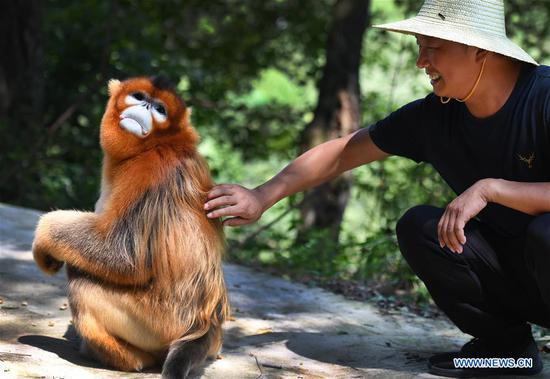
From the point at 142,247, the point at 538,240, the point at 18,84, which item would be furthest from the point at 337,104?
the point at 538,240

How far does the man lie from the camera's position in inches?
137

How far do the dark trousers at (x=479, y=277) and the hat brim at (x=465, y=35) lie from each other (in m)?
0.82

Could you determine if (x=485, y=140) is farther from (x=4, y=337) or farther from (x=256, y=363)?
(x=4, y=337)

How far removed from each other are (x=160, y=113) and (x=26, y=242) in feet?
7.61

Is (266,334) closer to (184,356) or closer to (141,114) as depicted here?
(184,356)

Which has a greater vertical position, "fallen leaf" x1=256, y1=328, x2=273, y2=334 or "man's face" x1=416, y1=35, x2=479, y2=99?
"man's face" x1=416, y1=35, x2=479, y2=99

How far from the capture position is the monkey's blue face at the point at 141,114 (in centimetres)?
374

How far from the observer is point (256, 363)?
4.02m

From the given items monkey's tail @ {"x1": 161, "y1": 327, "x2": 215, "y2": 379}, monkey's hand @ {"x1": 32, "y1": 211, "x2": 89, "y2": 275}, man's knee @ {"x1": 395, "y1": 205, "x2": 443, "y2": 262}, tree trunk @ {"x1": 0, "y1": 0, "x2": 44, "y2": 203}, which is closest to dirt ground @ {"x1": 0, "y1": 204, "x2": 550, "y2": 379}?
monkey's tail @ {"x1": 161, "y1": 327, "x2": 215, "y2": 379}

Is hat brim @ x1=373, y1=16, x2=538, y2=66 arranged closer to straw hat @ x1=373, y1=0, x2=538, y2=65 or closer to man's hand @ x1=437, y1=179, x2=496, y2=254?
straw hat @ x1=373, y1=0, x2=538, y2=65

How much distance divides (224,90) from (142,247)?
6.23 meters

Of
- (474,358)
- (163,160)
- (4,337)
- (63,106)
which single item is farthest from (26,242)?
(63,106)

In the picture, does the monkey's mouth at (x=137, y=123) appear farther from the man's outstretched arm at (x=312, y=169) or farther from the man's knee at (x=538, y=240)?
the man's knee at (x=538, y=240)

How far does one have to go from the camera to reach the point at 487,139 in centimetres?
368
